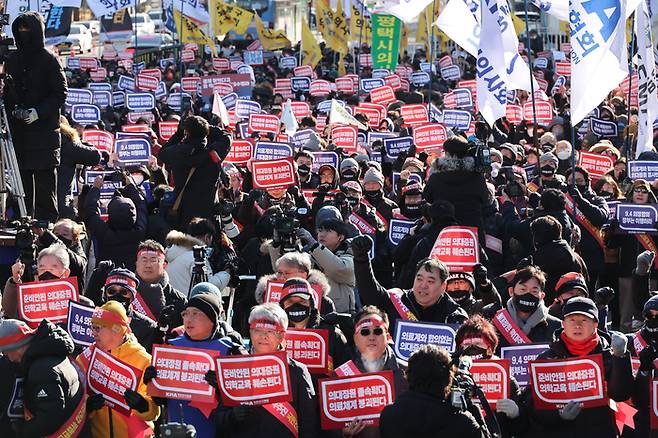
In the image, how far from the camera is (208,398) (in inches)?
280

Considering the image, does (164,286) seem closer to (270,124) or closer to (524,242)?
(524,242)

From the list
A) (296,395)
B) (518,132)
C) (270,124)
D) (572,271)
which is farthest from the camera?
(518,132)

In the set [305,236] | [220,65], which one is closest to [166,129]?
[305,236]

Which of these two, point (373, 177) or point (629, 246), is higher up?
point (373, 177)

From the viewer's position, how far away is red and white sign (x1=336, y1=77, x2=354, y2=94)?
90.3 feet

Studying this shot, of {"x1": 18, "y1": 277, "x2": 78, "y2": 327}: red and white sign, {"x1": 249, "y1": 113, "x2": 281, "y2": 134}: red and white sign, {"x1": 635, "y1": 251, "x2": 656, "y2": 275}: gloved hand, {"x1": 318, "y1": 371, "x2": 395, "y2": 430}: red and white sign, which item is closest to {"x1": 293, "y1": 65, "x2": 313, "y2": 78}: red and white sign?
{"x1": 249, "y1": 113, "x2": 281, "y2": 134}: red and white sign

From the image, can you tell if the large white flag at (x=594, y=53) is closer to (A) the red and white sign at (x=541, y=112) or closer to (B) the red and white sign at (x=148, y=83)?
(A) the red and white sign at (x=541, y=112)

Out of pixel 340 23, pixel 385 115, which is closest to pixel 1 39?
pixel 385 115

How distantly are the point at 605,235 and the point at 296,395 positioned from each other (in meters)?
5.69

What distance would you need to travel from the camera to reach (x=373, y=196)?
13062 mm

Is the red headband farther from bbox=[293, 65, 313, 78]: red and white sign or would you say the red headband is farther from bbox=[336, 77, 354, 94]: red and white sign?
Answer: bbox=[293, 65, 313, 78]: red and white sign

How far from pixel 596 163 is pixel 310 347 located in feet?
28.1

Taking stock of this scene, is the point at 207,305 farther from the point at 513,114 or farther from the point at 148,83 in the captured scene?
the point at 148,83

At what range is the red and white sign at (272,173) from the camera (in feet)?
43.7
